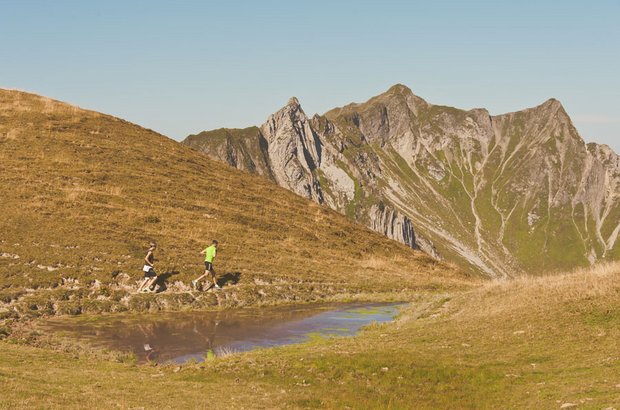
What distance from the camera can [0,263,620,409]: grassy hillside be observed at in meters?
15.9

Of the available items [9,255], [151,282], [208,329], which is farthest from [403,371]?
[9,255]

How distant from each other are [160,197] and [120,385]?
136 feet

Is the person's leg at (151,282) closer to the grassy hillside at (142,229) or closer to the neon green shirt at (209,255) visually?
the grassy hillside at (142,229)

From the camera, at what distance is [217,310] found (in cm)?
3553

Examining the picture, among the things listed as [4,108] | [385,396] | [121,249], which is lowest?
[385,396]

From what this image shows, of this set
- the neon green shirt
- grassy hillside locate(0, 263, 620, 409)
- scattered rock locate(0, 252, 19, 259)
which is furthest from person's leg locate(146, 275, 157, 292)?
grassy hillside locate(0, 263, 620, 409)

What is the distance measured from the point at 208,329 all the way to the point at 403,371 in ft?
44.1

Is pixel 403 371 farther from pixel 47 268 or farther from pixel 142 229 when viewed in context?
pixel 142 229

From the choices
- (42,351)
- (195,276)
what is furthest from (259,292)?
(42,351)

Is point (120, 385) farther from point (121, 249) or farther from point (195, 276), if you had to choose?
point (121, 249)

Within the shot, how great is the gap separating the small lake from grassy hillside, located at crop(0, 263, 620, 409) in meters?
2.63

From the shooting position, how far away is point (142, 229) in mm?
48688

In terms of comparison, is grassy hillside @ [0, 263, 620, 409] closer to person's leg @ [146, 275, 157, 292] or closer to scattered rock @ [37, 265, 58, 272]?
person's leg @ [146, 275, 157, 292]

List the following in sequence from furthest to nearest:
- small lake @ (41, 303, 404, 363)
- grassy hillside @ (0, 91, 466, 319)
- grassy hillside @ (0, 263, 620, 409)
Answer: grassy hillside @ (0, 91, 466, 319)
small lake @ (41, 303, 404, 363)
grassy hillside @ (0, 263, 620, 409)
